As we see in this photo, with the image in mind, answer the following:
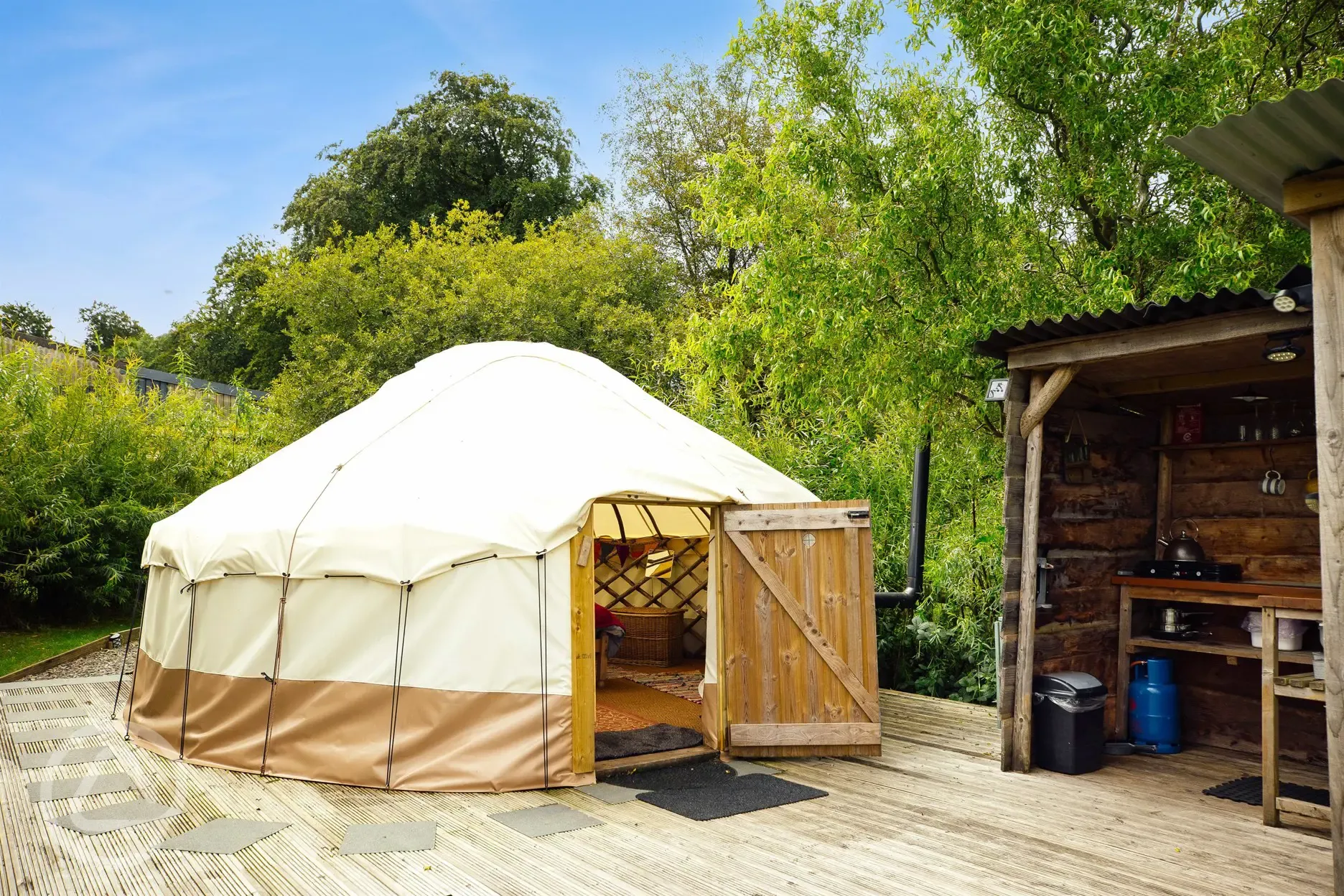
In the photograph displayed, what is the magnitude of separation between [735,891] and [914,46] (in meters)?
5.44

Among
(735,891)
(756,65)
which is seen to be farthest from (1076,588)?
(756,65)

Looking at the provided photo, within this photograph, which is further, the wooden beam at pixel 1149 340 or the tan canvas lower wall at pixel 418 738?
the tan canvas lower wall at pixel 418 738

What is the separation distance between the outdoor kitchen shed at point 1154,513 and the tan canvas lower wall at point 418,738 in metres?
2.35

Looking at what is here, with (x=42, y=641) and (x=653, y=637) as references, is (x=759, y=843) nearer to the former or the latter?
(x=653, y=637)

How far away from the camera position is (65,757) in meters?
5.03

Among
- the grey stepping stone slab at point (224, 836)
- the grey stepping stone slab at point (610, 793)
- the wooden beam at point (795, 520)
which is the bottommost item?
the grey stepping stone slab at point (610, 793)

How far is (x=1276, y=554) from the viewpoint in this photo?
16.2ft

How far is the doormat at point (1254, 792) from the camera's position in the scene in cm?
413

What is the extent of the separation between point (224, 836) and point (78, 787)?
130cm

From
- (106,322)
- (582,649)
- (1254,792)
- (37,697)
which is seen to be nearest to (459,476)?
(582,649)

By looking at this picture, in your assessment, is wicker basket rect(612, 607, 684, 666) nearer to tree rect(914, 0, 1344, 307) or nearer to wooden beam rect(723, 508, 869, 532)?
wooden beam rect(723, 508, 869, 532)

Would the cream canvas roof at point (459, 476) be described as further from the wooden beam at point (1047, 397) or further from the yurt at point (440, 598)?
the wooden beam at point (1047, 397)

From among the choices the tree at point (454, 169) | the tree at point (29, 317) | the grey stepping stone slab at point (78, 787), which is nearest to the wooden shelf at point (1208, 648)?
the grey stepping stone slab at point (78, 787)

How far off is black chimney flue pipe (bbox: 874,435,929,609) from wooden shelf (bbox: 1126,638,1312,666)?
6.69 feet
